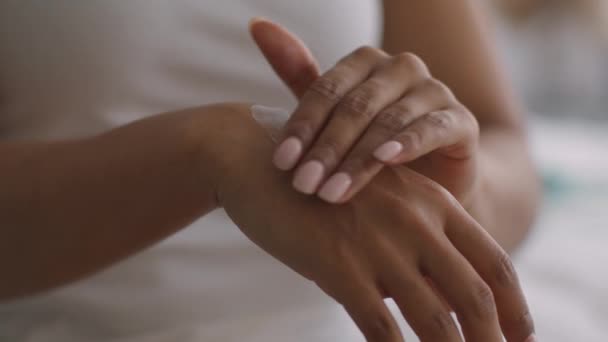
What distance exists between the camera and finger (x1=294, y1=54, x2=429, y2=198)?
0.49m

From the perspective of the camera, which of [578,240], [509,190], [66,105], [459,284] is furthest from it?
[578,240]

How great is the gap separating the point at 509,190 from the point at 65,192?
489 millimetres

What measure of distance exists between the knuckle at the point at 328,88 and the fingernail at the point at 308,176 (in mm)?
64

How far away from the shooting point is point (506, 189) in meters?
0.81

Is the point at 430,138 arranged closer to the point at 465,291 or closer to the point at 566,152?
the point at 465,291

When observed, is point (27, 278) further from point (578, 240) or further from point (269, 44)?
point (578, 240)

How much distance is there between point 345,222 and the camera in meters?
0.50

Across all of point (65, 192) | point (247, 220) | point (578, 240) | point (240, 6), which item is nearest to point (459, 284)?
point (247, 220)

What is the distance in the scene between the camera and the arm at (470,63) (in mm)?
887

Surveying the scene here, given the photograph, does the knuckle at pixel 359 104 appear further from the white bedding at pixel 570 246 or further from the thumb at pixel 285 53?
the white bedding at pixel 570 246

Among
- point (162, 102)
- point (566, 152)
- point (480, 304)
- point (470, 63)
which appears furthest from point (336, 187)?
point (566, 152)

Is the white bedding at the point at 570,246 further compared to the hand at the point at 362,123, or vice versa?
the white bedding at the point at 570,246

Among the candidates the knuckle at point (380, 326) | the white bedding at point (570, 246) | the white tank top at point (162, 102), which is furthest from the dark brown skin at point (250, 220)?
the white bedding at point (570, 246)

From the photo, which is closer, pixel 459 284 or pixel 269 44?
pixel 459 284
